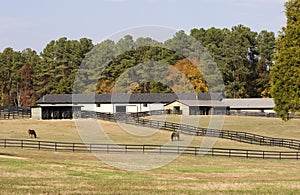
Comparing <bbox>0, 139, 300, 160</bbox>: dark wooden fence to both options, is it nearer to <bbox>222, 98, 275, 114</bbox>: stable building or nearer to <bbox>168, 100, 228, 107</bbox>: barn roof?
<bbox>168, 100, 228, 107</bbox>: barn roof

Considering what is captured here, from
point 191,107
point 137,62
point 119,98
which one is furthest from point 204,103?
point 137,62

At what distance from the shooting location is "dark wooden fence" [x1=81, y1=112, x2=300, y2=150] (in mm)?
59672

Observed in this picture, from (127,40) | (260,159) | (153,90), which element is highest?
(127,40)

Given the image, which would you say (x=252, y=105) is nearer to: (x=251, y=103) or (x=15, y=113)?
(x=251, y=103)

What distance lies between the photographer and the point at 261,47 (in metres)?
130

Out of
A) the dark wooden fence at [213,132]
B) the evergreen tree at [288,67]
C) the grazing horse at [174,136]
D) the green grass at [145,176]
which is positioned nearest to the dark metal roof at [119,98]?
the dark wooden fence at [213,132]

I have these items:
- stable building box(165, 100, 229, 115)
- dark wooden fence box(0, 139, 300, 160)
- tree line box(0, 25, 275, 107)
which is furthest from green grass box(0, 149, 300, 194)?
tree line box(0, 25, 275, 107)

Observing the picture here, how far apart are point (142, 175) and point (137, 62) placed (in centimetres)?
8509

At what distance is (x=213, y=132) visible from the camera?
67.4 m

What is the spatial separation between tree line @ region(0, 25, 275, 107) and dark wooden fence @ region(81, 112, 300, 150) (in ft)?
90.4

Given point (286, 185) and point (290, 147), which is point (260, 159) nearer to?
point (290, 147)

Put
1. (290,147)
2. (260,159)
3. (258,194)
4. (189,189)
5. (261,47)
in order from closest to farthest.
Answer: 1. (258,194)
2. (189,189)
3. (260,159)
4. (290,147)
5. (261,47)

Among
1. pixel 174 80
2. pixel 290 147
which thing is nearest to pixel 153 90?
pixel 174 80

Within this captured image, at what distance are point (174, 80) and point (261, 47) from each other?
26.6 metres
